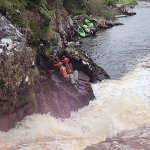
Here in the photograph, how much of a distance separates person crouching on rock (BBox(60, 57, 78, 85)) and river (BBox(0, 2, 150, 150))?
146 cm

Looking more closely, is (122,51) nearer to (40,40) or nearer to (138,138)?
(40,40)

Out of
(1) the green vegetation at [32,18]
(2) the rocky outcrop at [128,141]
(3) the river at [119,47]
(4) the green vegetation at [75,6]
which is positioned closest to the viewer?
(2) the rocky outcrop at [128,141]

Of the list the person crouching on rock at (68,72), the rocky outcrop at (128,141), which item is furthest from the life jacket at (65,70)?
the rocky outcrop at (128,141)

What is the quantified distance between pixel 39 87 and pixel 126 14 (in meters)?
43.7

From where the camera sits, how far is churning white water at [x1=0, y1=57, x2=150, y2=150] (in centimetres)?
1473

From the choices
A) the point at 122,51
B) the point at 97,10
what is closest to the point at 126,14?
Result: the point at 97,10

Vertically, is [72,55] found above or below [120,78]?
above

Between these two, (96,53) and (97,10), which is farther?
(97,10)

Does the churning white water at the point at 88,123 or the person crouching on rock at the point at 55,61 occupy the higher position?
the person crouching on rock at the point at 55,61

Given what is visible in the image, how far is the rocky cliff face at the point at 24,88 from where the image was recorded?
1511 cm

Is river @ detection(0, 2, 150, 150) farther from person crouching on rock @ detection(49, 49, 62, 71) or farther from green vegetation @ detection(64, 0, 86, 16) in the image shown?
green vegetation @ detection(64, 0, 86, 16)

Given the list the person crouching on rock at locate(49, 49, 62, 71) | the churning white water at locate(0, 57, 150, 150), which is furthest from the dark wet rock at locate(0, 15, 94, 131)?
the person crouching on rock at locate(49, 49, 62, 71)

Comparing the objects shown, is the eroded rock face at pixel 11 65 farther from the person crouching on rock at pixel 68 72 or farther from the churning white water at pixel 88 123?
the person crouching on rock at pixel 68 72

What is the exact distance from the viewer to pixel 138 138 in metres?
14.8
